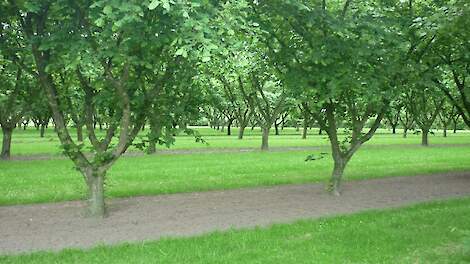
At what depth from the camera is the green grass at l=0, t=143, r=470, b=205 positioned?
1229 centimetres

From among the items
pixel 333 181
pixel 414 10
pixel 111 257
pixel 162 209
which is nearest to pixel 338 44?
pixel 414 10

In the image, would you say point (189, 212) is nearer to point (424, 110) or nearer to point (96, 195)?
point (96, 195)

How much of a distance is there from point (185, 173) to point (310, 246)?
930 centimetres

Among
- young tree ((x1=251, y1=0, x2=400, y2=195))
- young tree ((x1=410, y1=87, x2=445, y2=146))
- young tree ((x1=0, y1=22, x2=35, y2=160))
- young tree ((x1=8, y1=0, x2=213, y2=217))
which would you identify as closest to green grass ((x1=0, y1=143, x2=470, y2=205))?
young tree ((x1=0, y1=22, x2=35, y2=160))

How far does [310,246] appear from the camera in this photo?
691 centimetres

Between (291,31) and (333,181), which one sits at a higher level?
(291,31)

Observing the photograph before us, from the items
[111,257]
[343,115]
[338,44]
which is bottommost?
[111,257]

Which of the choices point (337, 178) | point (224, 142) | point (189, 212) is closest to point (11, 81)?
point (189, 212)

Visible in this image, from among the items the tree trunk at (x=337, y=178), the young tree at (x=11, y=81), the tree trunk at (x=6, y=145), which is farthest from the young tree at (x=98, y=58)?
the tree trunk at (x=6, y=145)

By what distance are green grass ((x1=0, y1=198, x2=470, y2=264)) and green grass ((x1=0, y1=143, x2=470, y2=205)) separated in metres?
4.83

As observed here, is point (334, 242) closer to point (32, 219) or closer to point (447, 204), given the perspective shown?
point (447, 204)

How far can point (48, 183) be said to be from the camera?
44.2 feet

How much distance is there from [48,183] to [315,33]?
8367mm

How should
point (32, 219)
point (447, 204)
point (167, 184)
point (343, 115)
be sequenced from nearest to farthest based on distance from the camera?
point (32, 219), point (447, 204), point (343, 115), point (167, 184)
